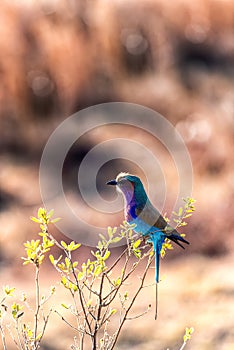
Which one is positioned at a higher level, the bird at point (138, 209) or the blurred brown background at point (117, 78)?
the blurred brown background at point (117, 78)

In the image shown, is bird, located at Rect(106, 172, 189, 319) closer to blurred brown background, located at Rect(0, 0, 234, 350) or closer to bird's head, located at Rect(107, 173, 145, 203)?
bird's head, located at Rect(107, 173, 145, 203)

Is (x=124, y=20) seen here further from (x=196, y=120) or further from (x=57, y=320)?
(x=57, y=320)

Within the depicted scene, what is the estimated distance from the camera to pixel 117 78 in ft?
32.9

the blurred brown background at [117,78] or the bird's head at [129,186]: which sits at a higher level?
the blurred brown background at [117,78]

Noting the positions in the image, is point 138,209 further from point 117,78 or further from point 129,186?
point 117,78

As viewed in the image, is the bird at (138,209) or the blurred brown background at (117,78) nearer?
the bird at (138,209)

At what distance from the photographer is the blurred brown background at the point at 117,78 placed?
9.38 meters

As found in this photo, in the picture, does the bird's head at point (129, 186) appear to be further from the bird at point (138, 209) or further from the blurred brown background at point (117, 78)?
the blurred brown background at point (117, 78)

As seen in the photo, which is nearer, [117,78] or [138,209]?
[138,209]

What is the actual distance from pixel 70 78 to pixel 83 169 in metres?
1.48

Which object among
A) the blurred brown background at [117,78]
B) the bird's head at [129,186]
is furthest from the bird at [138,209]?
the blurred brown background at [117,78]

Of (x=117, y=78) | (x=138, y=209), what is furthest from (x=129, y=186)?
(x=117, y=78)

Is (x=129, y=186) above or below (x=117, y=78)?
below

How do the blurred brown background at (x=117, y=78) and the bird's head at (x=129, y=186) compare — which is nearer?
the bird's head at (x=129, y=186)
